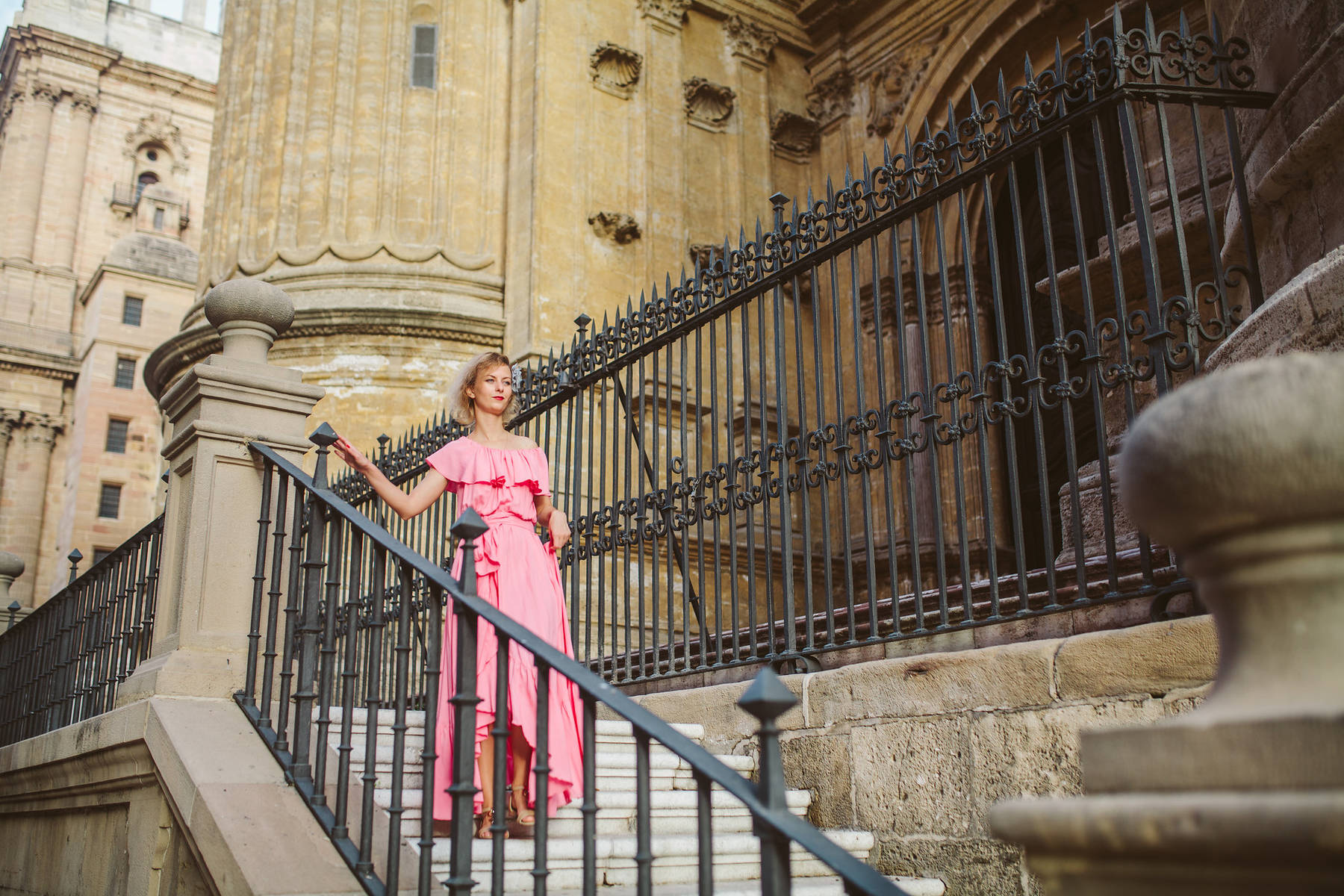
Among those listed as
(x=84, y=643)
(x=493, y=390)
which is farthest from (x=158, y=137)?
(x=493, y=390)

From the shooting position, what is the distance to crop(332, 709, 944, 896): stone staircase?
145 inches

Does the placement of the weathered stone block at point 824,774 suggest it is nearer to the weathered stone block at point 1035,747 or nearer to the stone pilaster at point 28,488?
the weathered stone block at point 1035,747

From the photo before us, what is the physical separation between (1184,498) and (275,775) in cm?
327

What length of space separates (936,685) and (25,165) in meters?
47.4

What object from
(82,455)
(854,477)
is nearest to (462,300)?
(854,477)

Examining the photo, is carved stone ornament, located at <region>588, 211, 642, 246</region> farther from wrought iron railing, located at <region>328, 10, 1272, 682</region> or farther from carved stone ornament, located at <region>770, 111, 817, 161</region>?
wrought iron railing, located at <region>328, 10, 1272, 682</region>

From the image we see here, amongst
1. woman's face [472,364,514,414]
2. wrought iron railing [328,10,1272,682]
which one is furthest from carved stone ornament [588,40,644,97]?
woman's face [472,364,514,414]

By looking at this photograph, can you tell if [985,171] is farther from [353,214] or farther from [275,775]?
[353,214]

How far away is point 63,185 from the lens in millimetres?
43500

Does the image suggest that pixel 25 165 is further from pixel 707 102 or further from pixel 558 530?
pixel 558 530

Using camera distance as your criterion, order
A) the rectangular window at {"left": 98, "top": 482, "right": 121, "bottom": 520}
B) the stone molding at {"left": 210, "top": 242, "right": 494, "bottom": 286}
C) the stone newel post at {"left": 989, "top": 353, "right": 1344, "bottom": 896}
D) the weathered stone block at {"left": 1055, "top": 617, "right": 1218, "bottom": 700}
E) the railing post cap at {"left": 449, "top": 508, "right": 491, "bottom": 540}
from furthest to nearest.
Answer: the rectangular window at {"left": 98, "top": 482, "right": 121, "bottom": 520} < the stone molding at {"left": 210, "top": 242, "right": 494, "bottom": 286} < the weathered stone block at {"left": 1055, "top": 617, "right": 1218, "bottom": 700} < the railing post cap at {"left": 449, "top": 508, "right": 491, "bottom": 540} < the stone newel post at {"left": 989, "top": 353, "right": 1344, "bottom": 896}

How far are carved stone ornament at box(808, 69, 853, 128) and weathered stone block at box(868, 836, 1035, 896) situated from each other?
12.2 meters

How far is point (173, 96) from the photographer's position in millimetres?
47500

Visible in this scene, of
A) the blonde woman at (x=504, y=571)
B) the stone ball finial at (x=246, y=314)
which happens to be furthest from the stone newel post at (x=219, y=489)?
the blonde woman at (x=504, y=571)
